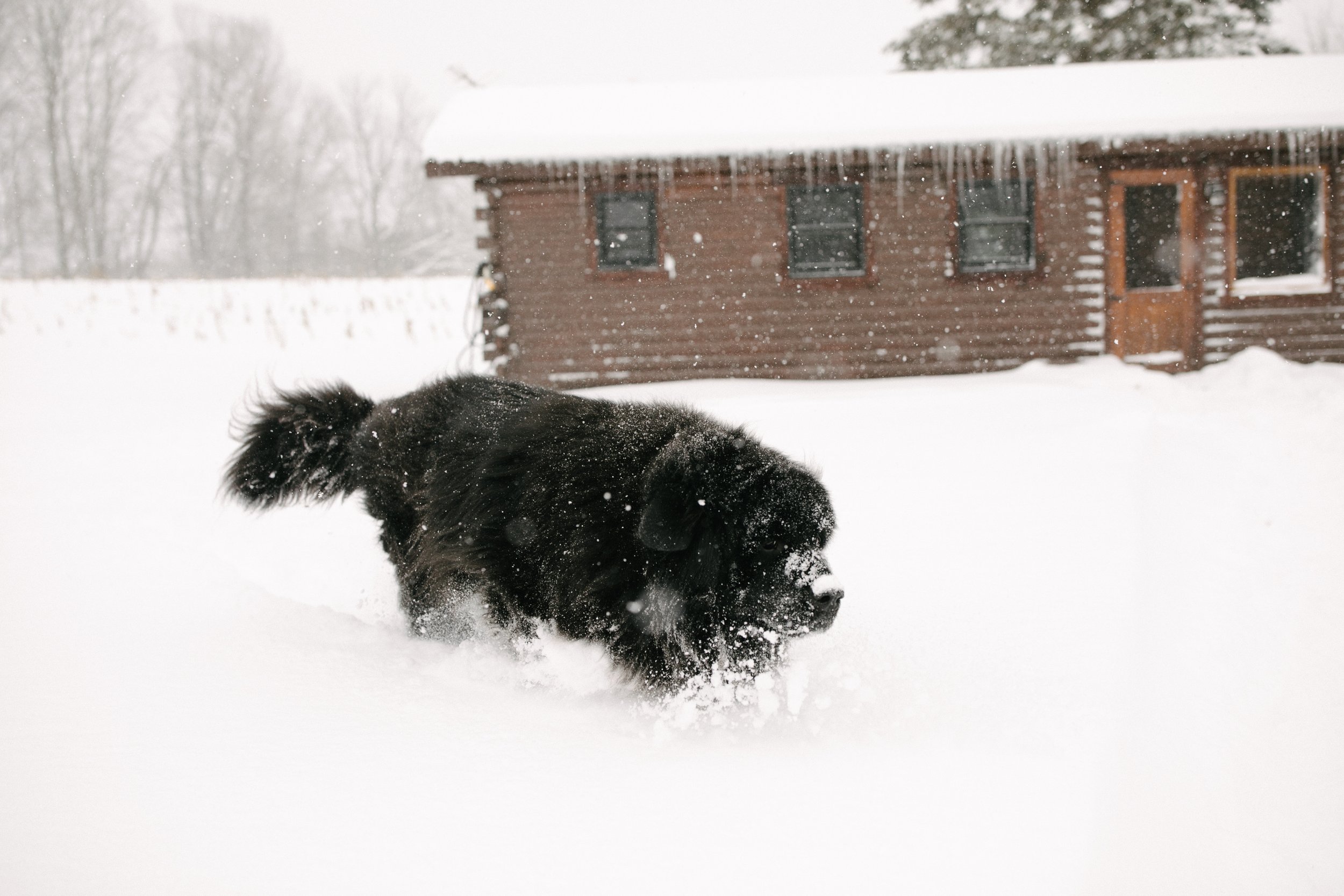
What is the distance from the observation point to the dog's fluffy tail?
4078 mm

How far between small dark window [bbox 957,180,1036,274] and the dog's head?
407 inches

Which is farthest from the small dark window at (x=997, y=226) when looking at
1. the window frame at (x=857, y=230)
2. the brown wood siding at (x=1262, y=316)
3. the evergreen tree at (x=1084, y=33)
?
the evergreen tree at (x=1084, y=33)

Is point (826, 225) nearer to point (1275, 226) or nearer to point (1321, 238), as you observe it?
point (1321, 238)

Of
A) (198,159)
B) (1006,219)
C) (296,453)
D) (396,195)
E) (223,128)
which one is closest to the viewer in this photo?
(296,453)

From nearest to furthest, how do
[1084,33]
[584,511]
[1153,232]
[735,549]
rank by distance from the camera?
[735,549] → [584,511] → [1153,232] → [1084,33]

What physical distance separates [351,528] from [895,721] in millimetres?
4877

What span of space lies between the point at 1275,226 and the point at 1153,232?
1.95 m

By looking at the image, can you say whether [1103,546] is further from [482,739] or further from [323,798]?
[323,798]

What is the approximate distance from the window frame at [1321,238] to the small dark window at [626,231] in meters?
8.37

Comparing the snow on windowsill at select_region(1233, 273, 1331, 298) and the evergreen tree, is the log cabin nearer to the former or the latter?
the snow on windowsill at select_region(1233, 273, 1331, 298)

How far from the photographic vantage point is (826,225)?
1214 centimetres

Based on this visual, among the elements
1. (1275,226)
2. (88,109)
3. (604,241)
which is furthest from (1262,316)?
(88,109)

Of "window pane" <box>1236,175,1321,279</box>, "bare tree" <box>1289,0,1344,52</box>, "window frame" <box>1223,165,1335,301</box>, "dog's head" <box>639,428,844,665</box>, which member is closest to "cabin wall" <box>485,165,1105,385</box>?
"window frame" <box>1223,165,1335,301</box>

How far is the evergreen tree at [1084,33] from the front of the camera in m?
20.0
